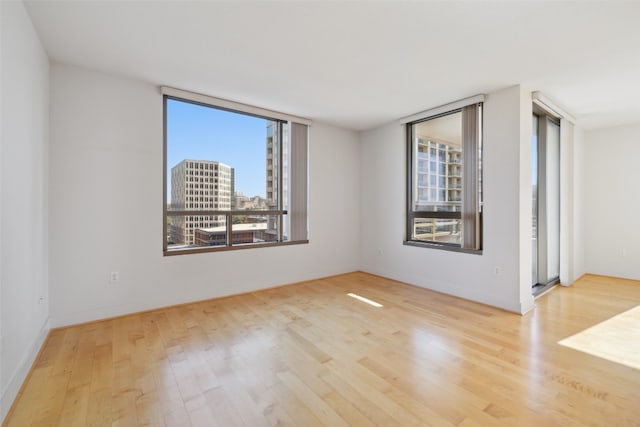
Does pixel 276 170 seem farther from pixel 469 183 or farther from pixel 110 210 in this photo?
pixel 469 183

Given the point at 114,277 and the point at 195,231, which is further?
the point at 195,231

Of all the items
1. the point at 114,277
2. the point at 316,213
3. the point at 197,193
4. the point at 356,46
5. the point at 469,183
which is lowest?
the point at 114,277

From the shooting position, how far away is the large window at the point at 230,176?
357 centimetres

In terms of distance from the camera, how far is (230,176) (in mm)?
4027

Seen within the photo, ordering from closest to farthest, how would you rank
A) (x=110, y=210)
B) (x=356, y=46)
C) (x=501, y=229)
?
(x=356, y=46), (x=110, y=210), (x=501, y=229)

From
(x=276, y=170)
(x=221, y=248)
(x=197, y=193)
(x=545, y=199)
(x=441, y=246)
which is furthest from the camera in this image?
(x=276, y=170)

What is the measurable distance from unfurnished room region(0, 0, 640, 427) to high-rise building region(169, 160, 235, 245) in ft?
0.09

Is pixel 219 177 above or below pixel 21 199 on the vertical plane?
above

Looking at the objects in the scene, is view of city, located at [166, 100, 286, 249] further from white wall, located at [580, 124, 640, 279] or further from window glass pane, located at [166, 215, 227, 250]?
white wall, located at [580, 124, 640, 279]

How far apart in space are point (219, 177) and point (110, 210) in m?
1.31

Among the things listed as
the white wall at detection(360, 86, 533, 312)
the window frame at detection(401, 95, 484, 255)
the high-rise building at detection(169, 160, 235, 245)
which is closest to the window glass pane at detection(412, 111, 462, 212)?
the window frame at detection(401, 95, 484, 255)

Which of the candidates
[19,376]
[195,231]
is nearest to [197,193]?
[195,231]

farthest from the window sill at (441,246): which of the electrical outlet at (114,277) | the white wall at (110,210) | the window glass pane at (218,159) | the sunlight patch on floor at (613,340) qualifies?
the electrical outlet at (114,277)

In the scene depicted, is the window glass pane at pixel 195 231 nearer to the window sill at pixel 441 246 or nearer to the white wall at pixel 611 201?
the window sill at pixel 441 246
